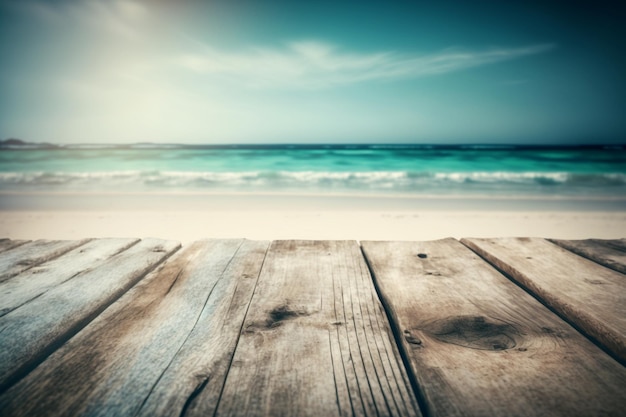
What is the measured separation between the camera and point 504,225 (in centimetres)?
509

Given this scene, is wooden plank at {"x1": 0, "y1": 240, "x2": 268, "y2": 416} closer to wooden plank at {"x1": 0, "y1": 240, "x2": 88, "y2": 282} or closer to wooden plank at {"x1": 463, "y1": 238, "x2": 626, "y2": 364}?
wooden plank at {"x1": 0, "y1": 240, "x2": 88, "y2": 282}

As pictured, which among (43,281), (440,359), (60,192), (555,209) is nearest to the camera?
(440,359)

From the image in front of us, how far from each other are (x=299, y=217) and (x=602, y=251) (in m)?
4.63

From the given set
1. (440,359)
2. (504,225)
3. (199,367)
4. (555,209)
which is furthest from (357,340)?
(555,209)

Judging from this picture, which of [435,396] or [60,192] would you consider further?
[60,192]

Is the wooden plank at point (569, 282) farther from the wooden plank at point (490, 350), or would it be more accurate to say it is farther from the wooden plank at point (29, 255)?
the wooden plank at point (29, 255)

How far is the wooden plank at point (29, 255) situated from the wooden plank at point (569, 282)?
4.47 feet

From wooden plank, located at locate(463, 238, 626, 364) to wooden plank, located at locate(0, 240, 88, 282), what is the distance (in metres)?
1.36

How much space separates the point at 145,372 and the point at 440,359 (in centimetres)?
49

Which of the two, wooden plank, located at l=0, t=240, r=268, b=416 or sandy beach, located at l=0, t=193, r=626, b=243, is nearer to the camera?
wooden plank, located at l=0, t=240, r=268, b=416

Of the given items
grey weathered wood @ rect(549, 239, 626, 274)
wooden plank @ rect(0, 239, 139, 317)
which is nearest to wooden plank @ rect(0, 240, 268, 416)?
wooden plank @ rect(0, 239, 139, 317)

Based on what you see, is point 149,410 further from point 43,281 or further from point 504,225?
point 504,225

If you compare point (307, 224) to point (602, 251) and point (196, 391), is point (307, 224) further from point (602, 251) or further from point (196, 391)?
point (196, 391)

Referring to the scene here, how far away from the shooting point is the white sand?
454cm
